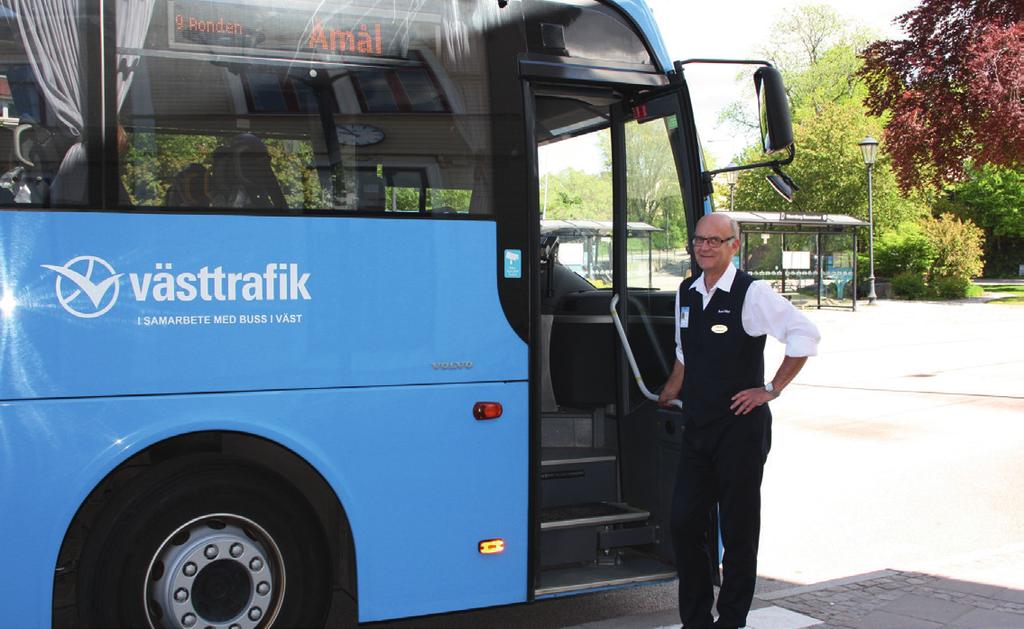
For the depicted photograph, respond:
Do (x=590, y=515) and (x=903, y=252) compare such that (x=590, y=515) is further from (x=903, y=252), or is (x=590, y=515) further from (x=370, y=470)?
(x=903, y=252)

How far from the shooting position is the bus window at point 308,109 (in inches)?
170

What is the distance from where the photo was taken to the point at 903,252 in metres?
41.6

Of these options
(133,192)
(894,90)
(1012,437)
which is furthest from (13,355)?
(894,90)

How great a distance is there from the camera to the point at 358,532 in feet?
14.9

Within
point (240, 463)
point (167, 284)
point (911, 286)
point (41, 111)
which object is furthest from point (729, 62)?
point (911, 286)

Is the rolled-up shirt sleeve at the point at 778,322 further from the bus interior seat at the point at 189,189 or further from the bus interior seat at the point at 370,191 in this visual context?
the bus interior seat at the point at 189,189

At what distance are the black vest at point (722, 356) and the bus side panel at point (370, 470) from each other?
0.85 m

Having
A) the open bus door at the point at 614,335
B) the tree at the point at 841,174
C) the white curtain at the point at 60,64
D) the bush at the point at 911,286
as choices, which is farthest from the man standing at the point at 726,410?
the tree at the point at 841,174

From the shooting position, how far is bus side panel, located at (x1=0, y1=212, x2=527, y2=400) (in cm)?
405

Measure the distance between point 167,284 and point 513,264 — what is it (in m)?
1.60

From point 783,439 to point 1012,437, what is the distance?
8.07 feet

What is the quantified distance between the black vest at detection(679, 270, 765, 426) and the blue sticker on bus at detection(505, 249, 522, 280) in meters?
0.90

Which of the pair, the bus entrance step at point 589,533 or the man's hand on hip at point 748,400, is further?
the bus entrance step at point 589,533

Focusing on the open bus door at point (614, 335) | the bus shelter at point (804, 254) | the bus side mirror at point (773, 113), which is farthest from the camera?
the bus shelter at point (804, 254)
